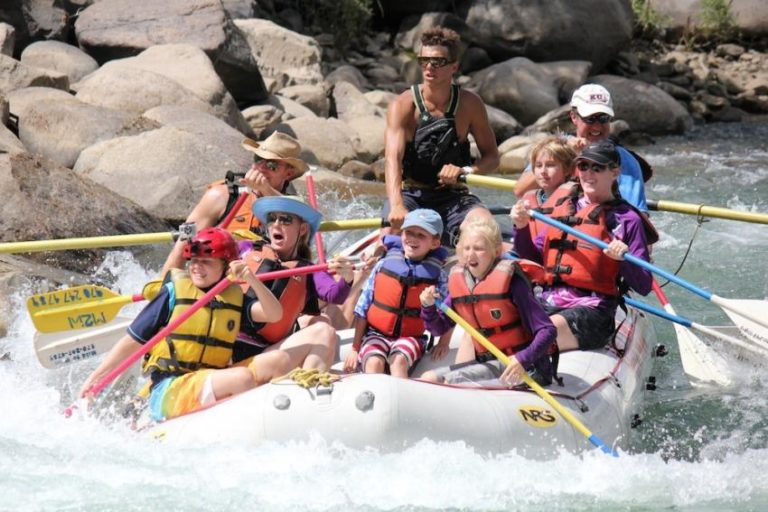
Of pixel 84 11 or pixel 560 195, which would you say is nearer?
pixel 560 195

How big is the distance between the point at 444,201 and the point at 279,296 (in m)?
1.26

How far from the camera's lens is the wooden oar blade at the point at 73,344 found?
560 centimetres

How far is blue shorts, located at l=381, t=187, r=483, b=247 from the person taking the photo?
6.10m

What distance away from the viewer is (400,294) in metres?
5.25

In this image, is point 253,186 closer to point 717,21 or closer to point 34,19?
point 34,19

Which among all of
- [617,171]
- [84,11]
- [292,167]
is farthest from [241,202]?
[84,11]

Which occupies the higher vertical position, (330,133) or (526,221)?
(526,221)

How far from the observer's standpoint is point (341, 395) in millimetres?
4625

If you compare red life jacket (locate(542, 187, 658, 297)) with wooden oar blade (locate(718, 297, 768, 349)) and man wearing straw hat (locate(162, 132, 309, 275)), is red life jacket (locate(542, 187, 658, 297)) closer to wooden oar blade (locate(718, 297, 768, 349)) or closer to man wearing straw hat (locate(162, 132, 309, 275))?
wooden oar blade (locate(718, 297, 768, 349))

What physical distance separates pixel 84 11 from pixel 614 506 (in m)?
10.4

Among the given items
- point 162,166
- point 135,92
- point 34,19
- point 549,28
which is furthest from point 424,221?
point 549,28

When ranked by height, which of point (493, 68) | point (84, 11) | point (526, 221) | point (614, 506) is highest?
point (526, 221)

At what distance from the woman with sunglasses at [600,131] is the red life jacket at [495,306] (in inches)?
48.4

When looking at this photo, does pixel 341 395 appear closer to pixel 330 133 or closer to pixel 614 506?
pixel 614 506
